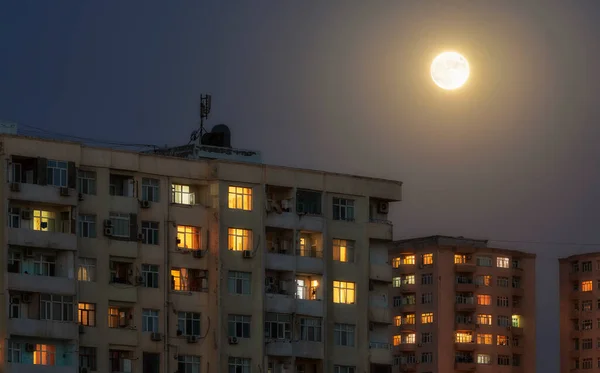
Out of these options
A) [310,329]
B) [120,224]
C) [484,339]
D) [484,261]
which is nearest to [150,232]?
[120,224]

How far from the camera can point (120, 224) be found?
3396 inches

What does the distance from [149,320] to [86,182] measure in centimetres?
710

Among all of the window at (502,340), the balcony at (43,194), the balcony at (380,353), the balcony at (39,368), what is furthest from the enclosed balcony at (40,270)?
the window at (502,340)

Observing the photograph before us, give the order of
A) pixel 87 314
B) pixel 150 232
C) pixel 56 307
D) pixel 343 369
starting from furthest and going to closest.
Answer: pixel 343 369
pixel 150 232
pixel 87 314
pixel 56 307

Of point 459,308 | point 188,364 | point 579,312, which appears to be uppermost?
point 579,312

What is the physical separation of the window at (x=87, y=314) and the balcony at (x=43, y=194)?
15.5ft

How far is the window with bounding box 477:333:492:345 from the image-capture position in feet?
523

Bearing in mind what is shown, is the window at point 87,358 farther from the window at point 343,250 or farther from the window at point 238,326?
the window at point 343,250

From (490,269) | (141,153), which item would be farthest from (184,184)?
(490,269)

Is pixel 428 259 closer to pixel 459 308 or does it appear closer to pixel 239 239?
pixel 459 308

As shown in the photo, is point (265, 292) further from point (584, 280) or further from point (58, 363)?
point (584, 280)

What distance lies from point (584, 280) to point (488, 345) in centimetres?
1303

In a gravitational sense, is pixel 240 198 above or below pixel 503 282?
below

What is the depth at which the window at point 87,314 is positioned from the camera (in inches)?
3342
